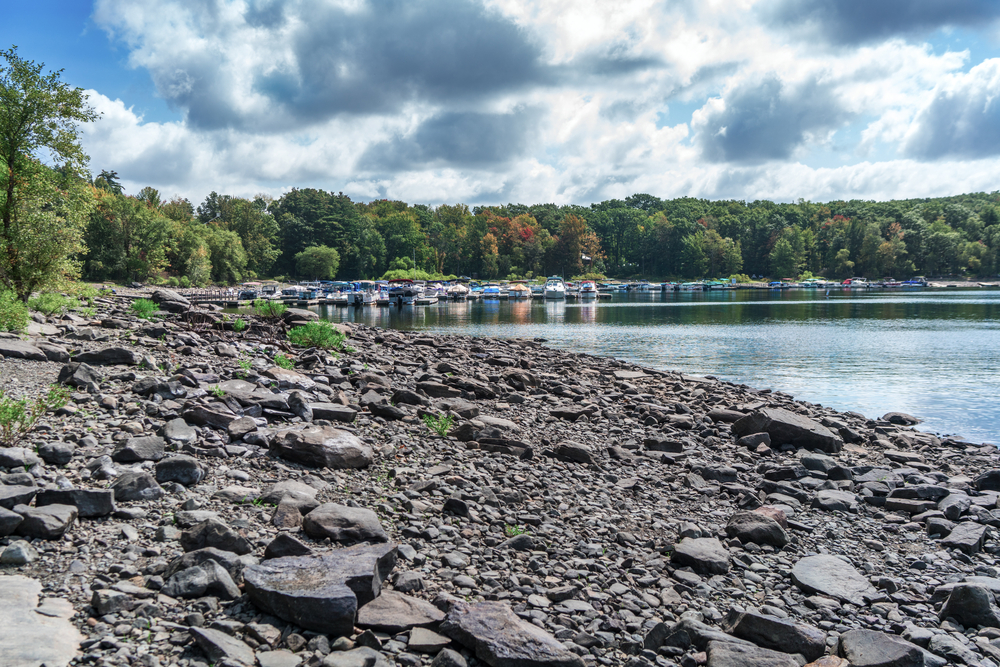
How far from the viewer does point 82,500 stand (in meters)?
6.43

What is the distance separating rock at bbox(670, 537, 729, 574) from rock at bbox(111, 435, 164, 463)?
22.6 ft

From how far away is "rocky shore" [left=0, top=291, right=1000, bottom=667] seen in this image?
5.26 metres

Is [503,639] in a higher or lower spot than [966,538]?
higher

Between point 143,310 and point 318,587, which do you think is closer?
point 318,587

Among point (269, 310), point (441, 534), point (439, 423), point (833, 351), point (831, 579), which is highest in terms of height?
point (269, 310)

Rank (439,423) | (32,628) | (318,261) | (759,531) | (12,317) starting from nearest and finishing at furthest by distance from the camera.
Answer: (32,628)
(759,531)
(439,423)
(12,317)
(318,261)

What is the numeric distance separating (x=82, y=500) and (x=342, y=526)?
2.65 m

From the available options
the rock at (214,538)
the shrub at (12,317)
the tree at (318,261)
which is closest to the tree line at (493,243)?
the tree at (318,261)

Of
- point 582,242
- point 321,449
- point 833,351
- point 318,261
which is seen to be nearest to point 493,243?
point 582,242

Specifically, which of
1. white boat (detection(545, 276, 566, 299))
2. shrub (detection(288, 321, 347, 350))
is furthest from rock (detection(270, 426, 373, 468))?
white boat (detection(545, 276, 566, 299))

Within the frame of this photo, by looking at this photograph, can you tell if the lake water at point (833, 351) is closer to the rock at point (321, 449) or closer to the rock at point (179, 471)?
the rock at point (321, 449)

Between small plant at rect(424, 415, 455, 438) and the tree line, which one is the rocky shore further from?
the tree line

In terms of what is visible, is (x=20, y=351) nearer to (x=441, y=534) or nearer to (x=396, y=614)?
(x=441, y=534)

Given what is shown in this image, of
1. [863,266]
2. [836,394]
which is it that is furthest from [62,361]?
[863,266]
